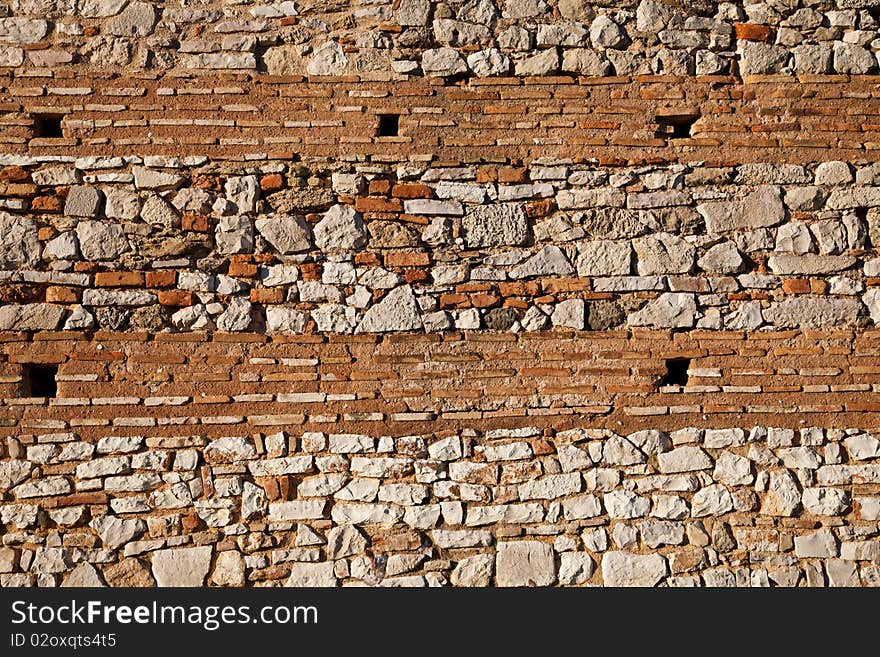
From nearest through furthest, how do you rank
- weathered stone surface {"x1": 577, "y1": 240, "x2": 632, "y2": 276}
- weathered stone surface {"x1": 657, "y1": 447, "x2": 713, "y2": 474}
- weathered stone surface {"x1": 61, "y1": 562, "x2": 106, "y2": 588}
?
weathered stone surface {"x1": 61, "y1": 562, "x2": 106, "y2": 588}, weathered stone surface {"x1": 657, "y1": 447, "x2": 713, "y2": 474}, weathered stone surface {"x1": 577, "y1": 240, "x2": 632, "y2": 276}

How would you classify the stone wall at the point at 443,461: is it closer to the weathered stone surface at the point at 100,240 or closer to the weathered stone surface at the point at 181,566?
the weathered stone surface at the point at 181,566

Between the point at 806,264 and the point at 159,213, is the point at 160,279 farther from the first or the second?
the point at 806,264

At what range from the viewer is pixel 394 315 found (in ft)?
15.0

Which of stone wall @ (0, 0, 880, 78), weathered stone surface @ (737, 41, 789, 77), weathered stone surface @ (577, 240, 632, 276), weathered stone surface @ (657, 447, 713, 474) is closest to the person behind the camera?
weathered stone surface @ (657, 447, 713, 474)

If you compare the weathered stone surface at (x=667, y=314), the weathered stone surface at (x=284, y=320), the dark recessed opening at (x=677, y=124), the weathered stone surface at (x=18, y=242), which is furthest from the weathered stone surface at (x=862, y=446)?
the weathered stone surface at (x=18, y=242)

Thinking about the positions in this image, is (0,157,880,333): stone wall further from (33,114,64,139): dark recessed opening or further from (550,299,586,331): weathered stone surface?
(33,114,64,139): dark recessed opening

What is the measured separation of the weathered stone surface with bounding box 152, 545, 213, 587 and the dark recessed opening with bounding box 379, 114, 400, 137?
2.43 meters

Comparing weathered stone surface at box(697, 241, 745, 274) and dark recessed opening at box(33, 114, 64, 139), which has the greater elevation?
dark recessed opening at box(33, 114, 64, 139)

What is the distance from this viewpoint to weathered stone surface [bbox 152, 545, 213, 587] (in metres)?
4.25

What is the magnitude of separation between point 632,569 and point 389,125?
274 centimetres

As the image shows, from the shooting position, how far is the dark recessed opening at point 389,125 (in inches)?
189

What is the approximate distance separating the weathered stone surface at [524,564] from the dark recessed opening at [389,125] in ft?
7.61

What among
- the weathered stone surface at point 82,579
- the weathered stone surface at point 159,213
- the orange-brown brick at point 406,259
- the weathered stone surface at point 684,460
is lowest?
the weathered stone surface at point 82,579

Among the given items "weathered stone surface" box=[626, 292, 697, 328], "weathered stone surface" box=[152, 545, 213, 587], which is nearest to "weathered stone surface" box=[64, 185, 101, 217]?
"weathered stone surface" box=[152, 545, 213, 587]
